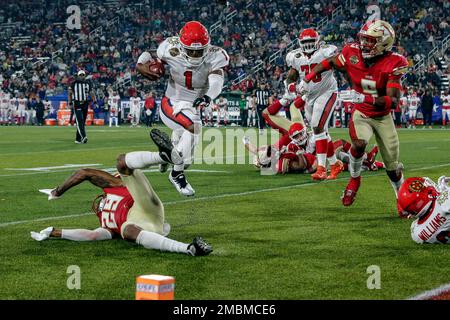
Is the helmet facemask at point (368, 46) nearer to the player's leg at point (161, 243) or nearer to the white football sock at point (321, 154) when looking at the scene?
the player's leg at point (161, 243)

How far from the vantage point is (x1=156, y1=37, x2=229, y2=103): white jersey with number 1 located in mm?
10461

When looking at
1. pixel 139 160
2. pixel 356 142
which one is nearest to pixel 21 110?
pixel 356 142

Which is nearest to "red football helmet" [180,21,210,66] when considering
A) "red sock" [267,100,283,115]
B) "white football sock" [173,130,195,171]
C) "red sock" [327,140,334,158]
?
"white football sock" [173,130,195,171]

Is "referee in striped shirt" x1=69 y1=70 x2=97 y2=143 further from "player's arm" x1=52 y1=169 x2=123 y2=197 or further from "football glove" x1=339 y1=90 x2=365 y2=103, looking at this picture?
"player's arm" x1=52 y1=169 x2=123 y2=197

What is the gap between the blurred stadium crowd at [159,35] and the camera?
3903 centimetres

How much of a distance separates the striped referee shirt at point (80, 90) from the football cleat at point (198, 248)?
15485mm

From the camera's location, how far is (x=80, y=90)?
21.5 meters

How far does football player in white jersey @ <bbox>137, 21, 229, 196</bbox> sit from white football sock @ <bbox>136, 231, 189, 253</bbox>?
293 cm

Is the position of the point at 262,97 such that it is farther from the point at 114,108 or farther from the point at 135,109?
the point at 114,108

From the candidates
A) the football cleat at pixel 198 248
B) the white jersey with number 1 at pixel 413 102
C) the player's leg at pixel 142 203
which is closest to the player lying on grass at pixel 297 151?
the player's leg at pixel 142 203

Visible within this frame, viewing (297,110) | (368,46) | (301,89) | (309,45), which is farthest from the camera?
(297,110)

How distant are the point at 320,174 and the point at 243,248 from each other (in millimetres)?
5615

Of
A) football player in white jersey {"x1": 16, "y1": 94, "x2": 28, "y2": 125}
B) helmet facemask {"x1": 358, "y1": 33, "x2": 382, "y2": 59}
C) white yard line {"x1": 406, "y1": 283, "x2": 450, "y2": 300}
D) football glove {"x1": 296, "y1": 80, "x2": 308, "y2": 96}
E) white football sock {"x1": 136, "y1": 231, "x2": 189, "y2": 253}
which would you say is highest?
helmet facemask {"x1": 358, "y1": 33, "x2": 382, "y2": 59}
